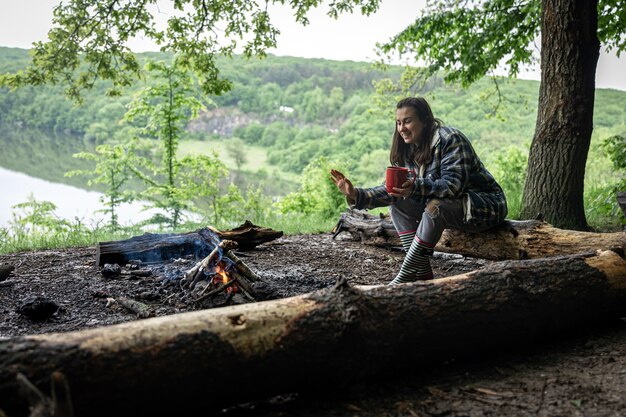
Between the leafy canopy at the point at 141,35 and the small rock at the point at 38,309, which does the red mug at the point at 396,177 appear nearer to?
the small rock at the point at 38,309

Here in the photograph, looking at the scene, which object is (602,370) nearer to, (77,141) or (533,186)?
(533,186)

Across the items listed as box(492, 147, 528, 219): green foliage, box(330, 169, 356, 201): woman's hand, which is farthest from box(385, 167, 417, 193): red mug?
box(492, 147, 528, 219): green foliage

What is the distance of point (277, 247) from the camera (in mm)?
5809

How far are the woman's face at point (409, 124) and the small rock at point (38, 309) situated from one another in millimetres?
2832

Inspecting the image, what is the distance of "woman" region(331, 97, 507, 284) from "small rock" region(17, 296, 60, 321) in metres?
2.19

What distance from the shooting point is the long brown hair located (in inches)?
149

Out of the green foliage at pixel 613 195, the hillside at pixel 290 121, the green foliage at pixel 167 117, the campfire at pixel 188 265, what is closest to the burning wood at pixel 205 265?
the campfire at pixel 188 265

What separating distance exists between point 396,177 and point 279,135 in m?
49.5

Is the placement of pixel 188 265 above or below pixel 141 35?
below

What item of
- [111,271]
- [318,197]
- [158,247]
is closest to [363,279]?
[158,247]

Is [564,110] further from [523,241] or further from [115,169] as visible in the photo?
[115,169]

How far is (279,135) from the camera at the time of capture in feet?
172

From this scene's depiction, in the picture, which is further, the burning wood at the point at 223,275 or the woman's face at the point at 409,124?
the woman's face at the point at 409,124

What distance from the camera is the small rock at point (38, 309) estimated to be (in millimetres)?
3225
